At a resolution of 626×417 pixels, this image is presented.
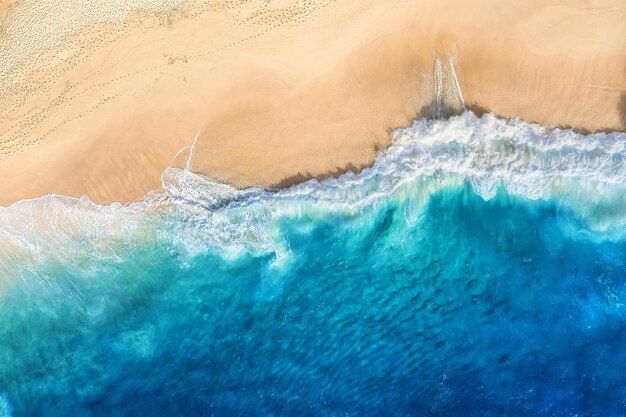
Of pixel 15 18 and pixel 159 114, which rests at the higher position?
pixel 15 18

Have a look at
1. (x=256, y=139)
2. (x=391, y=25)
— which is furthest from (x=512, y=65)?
(x=256, y=139)

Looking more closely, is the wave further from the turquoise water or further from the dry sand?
the dry sand

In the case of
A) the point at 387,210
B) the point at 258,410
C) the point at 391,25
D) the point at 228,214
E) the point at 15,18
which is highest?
the point at 15,18

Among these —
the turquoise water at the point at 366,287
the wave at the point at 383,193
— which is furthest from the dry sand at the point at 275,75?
the turquoise water at the point at 366,287

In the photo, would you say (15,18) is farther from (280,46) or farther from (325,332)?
(325,332)

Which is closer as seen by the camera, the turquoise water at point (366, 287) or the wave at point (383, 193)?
the wave at point (383, 193)

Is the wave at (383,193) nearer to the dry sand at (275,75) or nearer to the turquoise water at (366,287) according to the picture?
the turquoise water at (366,287)

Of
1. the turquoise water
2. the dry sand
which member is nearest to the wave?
the turquoise water
